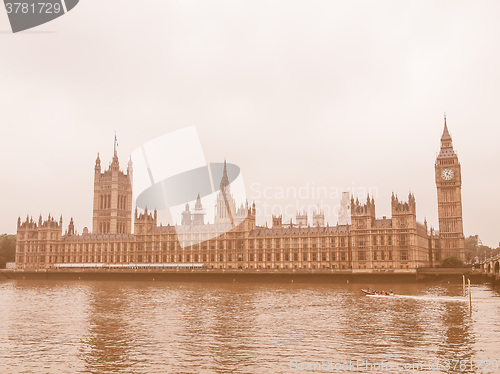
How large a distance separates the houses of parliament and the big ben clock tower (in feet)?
0.93

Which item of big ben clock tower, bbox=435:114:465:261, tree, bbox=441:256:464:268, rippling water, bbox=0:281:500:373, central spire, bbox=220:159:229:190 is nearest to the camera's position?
rippling water, bbox=0:281:500:373

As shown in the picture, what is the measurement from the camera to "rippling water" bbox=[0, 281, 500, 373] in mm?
37656

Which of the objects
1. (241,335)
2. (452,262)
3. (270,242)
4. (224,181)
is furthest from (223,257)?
(241,335)

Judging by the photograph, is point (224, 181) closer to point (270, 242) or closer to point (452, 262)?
point (270, 242)

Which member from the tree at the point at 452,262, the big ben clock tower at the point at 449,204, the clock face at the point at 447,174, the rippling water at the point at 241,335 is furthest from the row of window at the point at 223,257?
the rippling water at the point at 241,335

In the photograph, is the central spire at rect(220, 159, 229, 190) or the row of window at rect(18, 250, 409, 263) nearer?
the row of window at rect(18, 250, 409, 263)

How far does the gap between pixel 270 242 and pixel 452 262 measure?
5166 cm

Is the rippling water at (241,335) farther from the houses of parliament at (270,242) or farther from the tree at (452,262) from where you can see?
the tree at (452,262)

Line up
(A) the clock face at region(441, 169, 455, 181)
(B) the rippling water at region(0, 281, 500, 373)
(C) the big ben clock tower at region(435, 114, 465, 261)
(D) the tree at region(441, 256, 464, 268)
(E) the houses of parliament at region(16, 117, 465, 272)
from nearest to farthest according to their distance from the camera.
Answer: (B) the rippling water at region(0, 281, 500, 373)
(E) the houses of parliament at region(16, 117, 465, 272)
(D) the tree at region(441, 256, 464, 268)
(C) the big ben clock tower at region(435, 114, 465, 261)
(A) the clock face at region(441, 169, 455, 181)

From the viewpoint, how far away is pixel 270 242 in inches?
5960

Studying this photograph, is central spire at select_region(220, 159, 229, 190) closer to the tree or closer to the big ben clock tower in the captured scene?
the big ben clock tower

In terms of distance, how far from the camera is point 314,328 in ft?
169

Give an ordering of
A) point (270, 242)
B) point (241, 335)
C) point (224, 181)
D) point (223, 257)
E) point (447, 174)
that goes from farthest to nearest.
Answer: point (224, 181) → point (447, 174) → point (223, 257) → point (270, 242) → point (241, 335)

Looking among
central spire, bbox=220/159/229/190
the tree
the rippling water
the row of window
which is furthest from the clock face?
the rippling water
